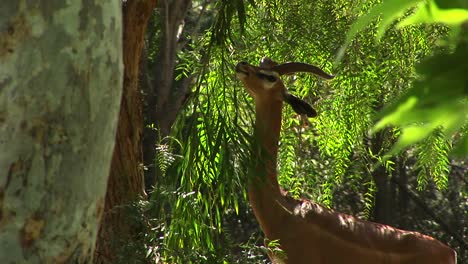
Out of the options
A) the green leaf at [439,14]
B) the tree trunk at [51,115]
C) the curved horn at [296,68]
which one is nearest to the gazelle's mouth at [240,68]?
the curved horn at [296,68]

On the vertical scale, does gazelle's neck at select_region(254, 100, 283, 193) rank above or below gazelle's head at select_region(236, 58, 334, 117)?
below

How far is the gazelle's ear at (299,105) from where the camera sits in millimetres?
3834

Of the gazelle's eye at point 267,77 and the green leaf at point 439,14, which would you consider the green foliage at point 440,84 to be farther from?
the gazelle's eye at point 267,77

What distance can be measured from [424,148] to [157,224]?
1192 millimetres

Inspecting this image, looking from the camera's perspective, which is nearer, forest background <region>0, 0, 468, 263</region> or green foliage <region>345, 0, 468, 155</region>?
green foliage <region>345, 0, 468, 155</region>

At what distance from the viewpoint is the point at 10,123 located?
1438 mm

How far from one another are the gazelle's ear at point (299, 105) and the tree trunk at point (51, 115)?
236 cm

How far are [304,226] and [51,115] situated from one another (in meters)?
2.37

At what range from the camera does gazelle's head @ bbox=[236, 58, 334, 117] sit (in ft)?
12.0

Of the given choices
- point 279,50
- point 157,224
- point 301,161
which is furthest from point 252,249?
point 301,161

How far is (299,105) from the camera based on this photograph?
12.7ft

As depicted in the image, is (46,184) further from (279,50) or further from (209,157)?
(279,50)

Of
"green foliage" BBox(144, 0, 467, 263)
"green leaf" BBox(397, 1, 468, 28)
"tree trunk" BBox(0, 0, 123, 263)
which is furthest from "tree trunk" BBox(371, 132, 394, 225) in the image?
"green leaf" BBox(397, 1, 468, 28)

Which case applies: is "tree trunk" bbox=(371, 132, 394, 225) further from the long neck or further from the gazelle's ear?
the long neck
